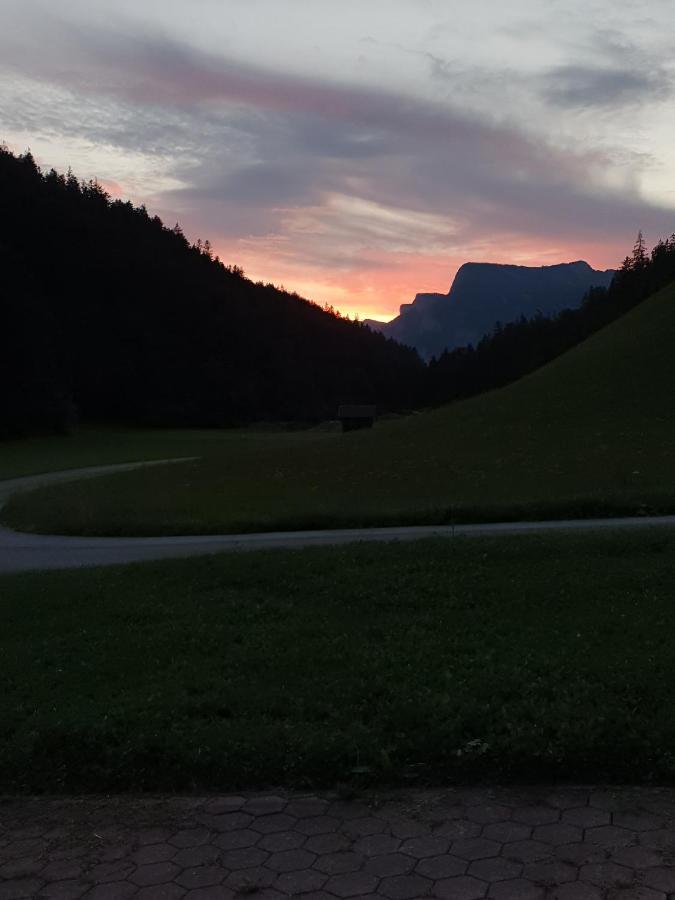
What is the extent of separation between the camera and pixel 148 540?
1652 cm

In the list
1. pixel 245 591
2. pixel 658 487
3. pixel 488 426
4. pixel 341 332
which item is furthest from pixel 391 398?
pixel 245 591

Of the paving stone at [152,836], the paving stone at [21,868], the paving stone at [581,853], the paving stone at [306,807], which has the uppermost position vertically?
the paving stone at [581,853]

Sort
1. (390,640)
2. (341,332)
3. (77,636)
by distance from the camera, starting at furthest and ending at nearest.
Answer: (341,332)
(77,636)
(390,640)

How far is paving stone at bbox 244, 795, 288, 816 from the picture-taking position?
14.7 feet

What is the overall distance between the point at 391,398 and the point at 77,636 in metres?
150

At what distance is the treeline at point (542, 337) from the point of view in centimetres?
9319

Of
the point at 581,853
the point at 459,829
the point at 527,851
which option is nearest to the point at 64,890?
the point at 459,829

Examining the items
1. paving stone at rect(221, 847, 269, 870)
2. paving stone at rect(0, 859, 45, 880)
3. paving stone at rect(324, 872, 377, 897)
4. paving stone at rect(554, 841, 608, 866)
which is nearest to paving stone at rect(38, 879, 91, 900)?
paving stone at rect(0, 859, 45, 880)

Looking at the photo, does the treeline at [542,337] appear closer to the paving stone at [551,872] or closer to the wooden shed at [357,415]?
the wooden shed at [357,415]

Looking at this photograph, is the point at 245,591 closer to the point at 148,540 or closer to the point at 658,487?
the point at 148,540

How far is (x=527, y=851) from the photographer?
12.9 feet

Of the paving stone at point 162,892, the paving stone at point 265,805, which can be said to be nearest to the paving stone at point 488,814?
the paving stone at point 265,805

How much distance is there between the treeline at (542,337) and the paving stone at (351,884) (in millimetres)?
84394

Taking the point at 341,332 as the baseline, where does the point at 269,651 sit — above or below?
below
